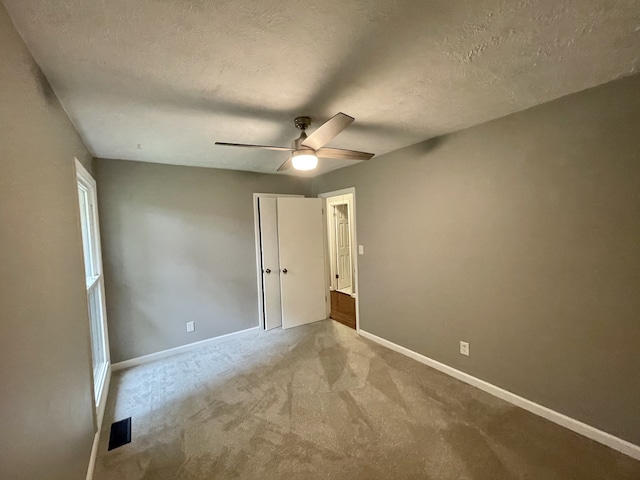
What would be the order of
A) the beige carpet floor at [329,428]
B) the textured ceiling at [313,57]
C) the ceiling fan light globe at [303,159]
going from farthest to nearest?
the ceiling fan light globe at [303,159] < the beige carpet floor at [329,428] < the textured ceiling at [313,57]

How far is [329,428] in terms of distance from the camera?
1992mm

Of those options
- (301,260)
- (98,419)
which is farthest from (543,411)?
(98,419)

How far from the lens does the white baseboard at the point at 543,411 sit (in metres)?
1.70

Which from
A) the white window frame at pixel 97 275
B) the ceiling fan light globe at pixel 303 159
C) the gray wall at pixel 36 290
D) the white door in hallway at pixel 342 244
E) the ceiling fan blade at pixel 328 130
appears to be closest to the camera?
the gray wall at pixel 36 290

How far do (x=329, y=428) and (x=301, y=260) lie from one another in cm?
235

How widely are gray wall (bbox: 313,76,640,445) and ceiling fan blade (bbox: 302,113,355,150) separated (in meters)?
1.34

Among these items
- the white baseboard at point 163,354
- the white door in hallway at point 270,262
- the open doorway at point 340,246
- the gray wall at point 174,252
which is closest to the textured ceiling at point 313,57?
the gray wall at point 174,252

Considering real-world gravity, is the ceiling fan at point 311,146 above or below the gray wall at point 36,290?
above

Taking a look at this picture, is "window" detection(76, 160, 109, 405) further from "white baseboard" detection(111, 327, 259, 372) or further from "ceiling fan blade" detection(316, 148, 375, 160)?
"ceiling fan blade" detection(316, 148, 375, 160)

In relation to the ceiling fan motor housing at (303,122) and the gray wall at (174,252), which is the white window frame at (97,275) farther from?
the ceiling fan motor housing at (303,122)

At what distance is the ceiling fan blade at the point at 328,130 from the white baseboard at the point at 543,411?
2373 millimetres

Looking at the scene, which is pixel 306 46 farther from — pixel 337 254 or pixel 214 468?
pixel 337 254

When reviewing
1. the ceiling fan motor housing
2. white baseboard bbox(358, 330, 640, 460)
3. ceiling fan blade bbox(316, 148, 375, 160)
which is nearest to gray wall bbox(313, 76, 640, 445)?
white baseboard bbox(358, 330, 640, 460)

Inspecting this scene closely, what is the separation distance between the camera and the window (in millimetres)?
2512
